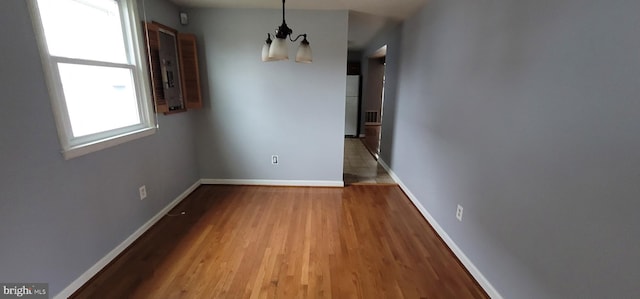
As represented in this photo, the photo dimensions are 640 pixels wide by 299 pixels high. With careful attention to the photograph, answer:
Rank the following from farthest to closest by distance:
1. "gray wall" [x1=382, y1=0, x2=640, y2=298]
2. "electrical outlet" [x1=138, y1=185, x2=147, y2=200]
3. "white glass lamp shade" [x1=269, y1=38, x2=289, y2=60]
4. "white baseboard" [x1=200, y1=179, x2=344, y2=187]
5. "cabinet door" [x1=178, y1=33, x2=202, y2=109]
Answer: "white baseboard" [x1=200, y1=179, x2=344, y2=187]
"cabinet door" [x1=178, y1=33, x2=202, y2=109]
"electrical outlet" [x1=138, y1=185, x2=147, y2=200]
"white glass lamp shade" [x1=269, y1=38, x2=289, y2=60]
"gray wall" [x1=382, y1=0, x2=640, y2=298]

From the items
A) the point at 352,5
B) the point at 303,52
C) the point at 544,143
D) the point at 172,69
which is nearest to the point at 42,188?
the point at 172,69

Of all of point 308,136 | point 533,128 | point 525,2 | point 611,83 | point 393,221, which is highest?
point 525,2

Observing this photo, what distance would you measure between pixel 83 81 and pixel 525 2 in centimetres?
301

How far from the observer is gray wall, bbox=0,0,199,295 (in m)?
1.38

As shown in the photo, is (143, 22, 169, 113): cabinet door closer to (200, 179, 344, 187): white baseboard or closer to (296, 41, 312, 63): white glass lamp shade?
(200, 179, 344, 187): white baseboard

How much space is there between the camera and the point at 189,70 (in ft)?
10.4

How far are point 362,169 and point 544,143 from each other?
3.20 meters

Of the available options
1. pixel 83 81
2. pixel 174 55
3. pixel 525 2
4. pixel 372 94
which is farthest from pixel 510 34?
pixel 372 94

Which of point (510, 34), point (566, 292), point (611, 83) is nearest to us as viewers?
point (611, 83)

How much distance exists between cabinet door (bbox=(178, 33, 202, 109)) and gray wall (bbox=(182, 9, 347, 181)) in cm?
16

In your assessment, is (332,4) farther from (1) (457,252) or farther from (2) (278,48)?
(1) (457,252)

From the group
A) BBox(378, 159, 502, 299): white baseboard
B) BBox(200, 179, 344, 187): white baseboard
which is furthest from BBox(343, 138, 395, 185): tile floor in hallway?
BBox(378, 159, 502, 299): white baseboard

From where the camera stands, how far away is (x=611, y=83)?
3.53 feet

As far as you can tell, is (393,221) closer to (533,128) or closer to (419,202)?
(419,202)
